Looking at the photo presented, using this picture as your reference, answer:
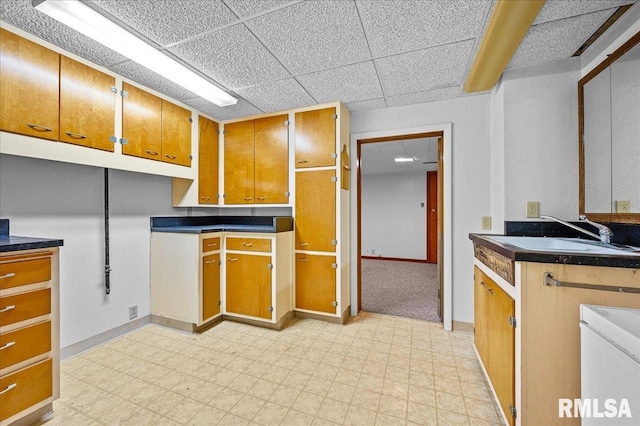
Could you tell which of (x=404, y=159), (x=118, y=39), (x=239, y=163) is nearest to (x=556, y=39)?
(x=118, y=39)

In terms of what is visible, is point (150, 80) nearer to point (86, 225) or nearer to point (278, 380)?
point (86, 225)

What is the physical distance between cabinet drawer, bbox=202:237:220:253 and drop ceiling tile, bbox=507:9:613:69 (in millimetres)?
2971

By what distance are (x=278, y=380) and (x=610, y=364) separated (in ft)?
5.55

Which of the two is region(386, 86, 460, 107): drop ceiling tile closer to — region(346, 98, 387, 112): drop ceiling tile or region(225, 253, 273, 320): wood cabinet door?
region(346, 98, 387, 112): drop ceiling tile

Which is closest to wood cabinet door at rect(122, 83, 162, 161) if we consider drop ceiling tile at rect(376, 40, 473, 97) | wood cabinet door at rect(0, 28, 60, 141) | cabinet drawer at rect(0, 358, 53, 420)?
wood cabinet door at rect(0, 28, 60, 141)

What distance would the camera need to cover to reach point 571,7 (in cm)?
140

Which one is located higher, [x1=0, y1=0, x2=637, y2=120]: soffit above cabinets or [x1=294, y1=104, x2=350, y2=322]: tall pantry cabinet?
[x1=0, y1=0, x2=637, y2=120]: soffit above cabinets


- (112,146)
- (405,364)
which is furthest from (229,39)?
(405,364)

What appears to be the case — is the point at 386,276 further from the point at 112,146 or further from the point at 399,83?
the point at 112,146

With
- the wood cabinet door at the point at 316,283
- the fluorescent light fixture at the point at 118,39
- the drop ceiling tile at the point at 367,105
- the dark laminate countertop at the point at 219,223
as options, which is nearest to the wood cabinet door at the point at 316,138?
the drop ceiling tile at the point at 367,105

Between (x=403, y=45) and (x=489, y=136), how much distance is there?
1346 mm

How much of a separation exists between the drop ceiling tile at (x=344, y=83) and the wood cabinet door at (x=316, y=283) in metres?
1.64

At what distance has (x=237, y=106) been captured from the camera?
9.08 ft

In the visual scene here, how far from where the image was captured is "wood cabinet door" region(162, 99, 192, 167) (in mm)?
2498
